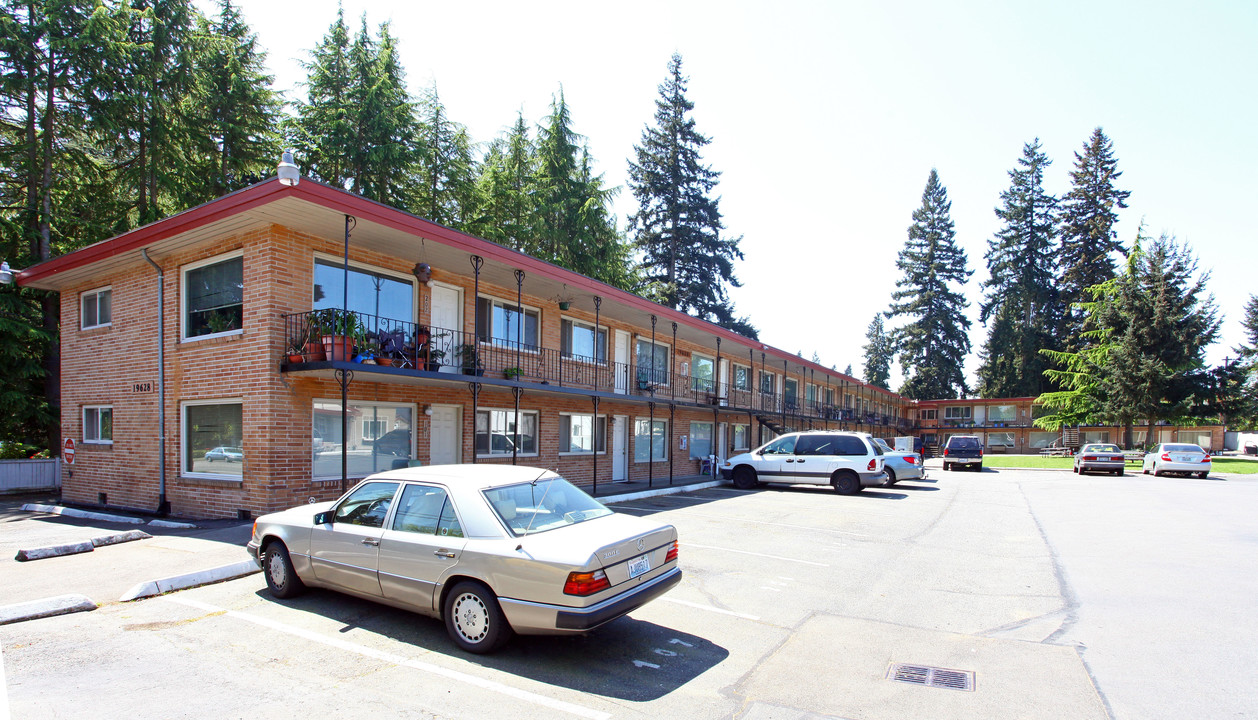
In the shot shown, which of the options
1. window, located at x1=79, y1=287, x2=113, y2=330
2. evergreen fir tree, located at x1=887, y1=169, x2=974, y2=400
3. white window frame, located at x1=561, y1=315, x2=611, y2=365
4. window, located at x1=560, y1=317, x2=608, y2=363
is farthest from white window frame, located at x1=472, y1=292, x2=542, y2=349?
evergreen fir tree, located at x1=887, y1=169, x2=974, y2=400

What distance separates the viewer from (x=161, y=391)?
12695 mm

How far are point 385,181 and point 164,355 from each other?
13.9 m

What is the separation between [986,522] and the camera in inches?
502

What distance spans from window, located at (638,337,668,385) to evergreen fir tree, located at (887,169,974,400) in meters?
48.1

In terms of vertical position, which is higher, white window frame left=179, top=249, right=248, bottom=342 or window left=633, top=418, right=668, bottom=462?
white window frame left=179, top=249, right=248, bottom=342

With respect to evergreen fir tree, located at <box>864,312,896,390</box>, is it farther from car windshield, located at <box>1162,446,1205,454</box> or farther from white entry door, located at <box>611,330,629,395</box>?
white entry door, located at <box>611,330,629,395</box>

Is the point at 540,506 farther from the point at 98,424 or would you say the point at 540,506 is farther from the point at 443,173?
the point at 443,173

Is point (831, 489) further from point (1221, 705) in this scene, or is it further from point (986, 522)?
point (1221, 705)

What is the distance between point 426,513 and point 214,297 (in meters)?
9.19

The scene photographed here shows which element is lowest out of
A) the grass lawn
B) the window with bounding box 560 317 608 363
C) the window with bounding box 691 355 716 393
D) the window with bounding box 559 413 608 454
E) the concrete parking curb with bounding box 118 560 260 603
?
the grass lawn

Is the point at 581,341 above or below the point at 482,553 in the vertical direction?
above

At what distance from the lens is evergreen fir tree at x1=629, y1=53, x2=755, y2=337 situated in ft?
148

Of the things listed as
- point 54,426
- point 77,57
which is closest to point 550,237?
point 77,57

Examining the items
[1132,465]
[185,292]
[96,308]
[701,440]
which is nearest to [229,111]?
[96,308]
